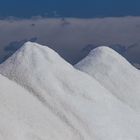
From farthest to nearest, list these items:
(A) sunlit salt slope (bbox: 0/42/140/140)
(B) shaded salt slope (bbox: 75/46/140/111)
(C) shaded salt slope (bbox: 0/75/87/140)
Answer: (B) shaded salt slope (bbox: 75/46/140/111) < (A) sunlit salt slope (bbox: 0/42/140/140) < (C) shaded salt slope (bbox: 0/75/87/140)

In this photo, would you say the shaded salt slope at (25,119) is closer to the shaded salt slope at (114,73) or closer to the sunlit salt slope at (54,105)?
the sunlit salt slope at (54,105)

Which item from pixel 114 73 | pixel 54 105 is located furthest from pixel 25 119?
pixel 114 73

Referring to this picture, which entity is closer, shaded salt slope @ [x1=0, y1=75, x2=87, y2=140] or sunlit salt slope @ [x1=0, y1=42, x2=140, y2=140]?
shaded salt slope @ [x1=0, y1=75, x2=87, y2=140]

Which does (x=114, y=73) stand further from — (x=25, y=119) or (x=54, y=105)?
(x=25, y=119)

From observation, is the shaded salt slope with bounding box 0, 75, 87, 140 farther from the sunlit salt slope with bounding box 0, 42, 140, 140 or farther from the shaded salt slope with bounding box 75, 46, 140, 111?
the shaded salt slope with bounding box 75, 46, 140, 111

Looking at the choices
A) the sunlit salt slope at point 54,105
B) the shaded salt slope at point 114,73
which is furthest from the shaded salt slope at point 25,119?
the shaded salt slope at point 114,73

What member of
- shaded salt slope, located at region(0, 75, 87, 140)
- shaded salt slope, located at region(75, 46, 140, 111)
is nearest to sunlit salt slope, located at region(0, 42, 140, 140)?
shaded salt slope, located at region(0, 75, 87, 140)
